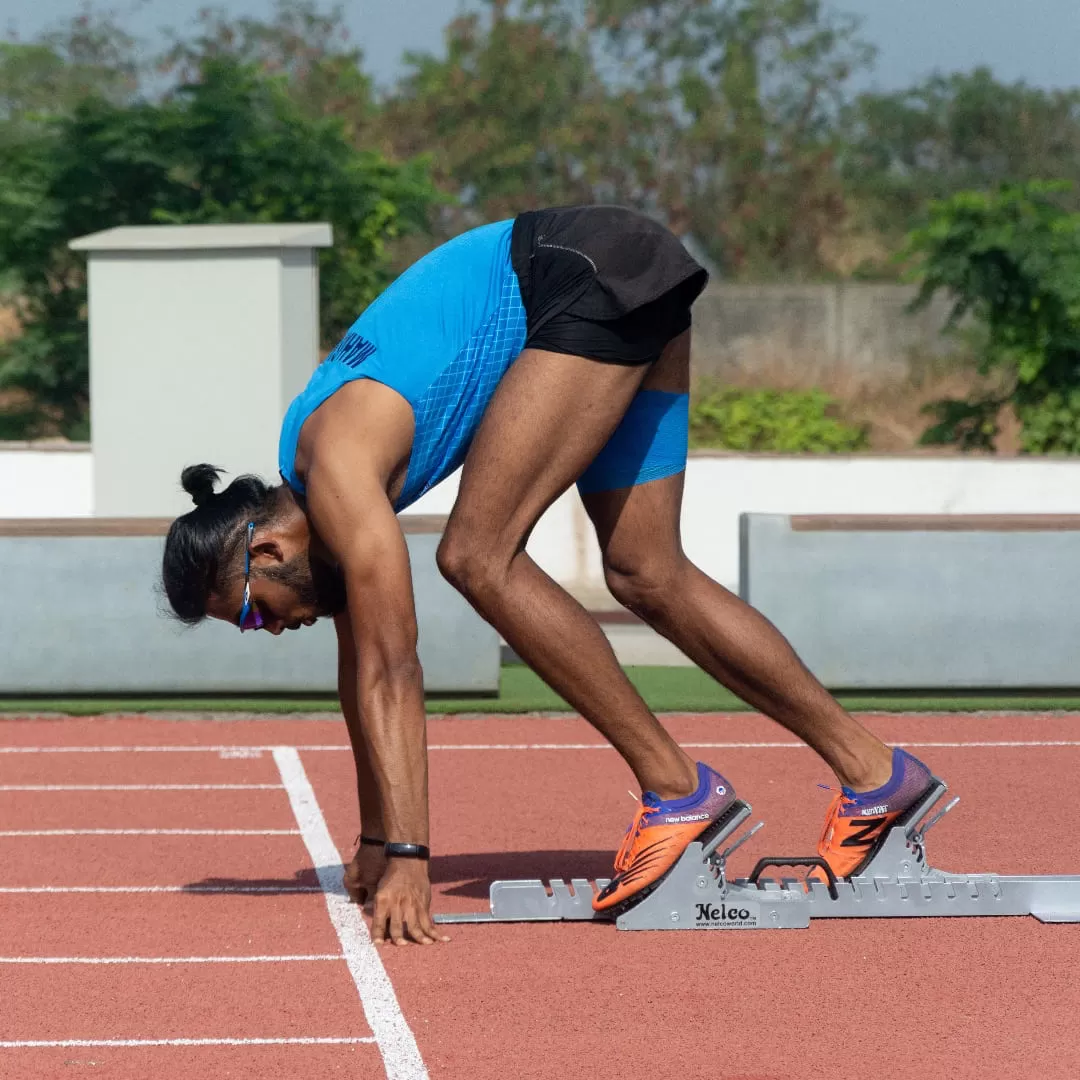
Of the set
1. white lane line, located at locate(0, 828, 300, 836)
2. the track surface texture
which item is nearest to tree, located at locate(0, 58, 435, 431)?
the track surface texture

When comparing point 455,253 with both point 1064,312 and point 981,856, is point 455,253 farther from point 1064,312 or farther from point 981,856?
point 1064,312

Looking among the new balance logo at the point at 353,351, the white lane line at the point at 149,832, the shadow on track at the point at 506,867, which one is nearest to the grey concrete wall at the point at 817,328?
the white lane line at the point at 149,832

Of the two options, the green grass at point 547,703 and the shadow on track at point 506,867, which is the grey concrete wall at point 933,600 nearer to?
the green grass at point 547,703

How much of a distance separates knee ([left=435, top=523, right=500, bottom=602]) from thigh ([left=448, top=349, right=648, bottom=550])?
2cm

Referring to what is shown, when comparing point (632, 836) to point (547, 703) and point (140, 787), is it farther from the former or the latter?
point (547, 703)

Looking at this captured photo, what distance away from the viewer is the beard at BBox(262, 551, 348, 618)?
4375mm

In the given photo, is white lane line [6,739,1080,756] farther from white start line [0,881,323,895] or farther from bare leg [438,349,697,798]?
bare leg [438,349,697,798]

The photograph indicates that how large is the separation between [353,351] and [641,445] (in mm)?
764

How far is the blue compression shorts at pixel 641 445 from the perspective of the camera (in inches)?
182

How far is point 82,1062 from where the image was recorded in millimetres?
3535

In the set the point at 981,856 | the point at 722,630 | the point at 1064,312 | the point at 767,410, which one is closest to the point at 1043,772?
the point at 981,856

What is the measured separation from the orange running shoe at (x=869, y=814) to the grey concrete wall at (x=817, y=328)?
75.7 feet

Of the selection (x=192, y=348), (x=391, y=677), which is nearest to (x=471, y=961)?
(x=391, y=677)

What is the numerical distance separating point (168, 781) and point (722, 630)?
302cm
